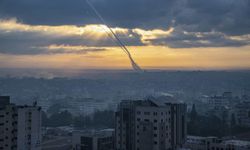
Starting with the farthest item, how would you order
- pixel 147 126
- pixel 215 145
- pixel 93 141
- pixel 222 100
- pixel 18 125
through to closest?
pixel 222 100 < pixel 93 141 < pixel 215 145 < pixel 147 126 < pixel 18 125

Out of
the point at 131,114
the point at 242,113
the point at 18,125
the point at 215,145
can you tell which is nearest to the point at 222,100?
the point at 242,113

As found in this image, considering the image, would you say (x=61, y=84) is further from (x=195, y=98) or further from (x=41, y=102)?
(x=195, y=98)

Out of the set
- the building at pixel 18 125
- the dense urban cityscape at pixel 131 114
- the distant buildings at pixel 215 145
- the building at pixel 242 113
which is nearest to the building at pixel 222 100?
the dense urban cityscape at pixel 131 114

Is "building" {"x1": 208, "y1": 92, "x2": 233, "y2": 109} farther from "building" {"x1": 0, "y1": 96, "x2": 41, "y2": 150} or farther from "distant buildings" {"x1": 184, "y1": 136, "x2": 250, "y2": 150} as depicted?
"building" {"x1": 0, "y1": 96, "x2": 41, "y2": 150}

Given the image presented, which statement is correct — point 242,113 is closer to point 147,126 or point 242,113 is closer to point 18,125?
point 147,126

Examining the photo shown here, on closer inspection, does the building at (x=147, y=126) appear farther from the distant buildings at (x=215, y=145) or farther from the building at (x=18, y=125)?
the building at (x=18, y=125)

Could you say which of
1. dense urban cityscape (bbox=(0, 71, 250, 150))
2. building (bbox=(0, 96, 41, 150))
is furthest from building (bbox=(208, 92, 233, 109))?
building (bbox=(0, 96, 41, 150))
